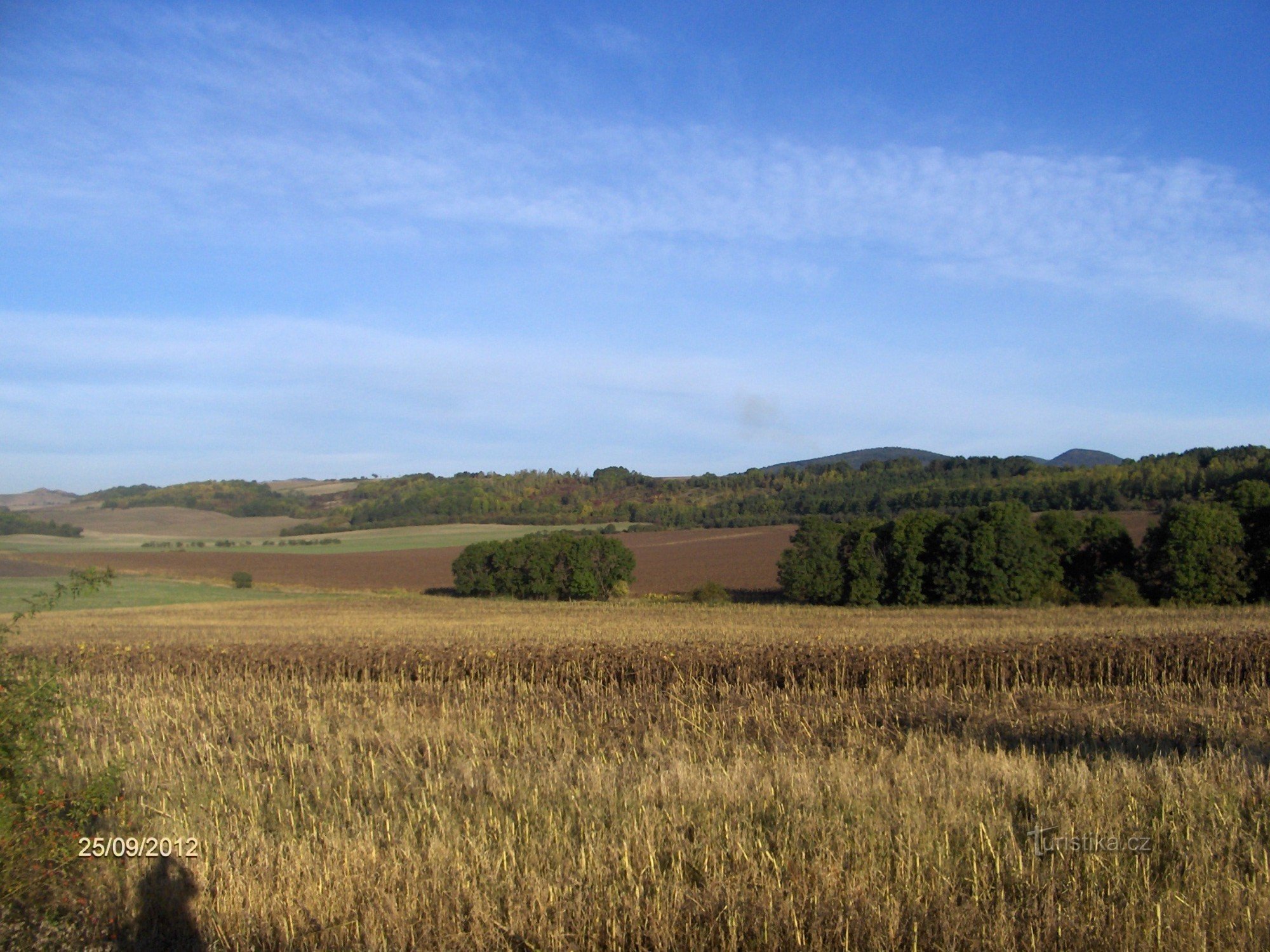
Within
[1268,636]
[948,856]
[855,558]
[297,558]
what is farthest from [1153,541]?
[297,558]

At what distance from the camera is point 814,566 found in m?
44.5

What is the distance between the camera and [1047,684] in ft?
44.0

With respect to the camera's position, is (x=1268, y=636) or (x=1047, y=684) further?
(x=1268, y=636)

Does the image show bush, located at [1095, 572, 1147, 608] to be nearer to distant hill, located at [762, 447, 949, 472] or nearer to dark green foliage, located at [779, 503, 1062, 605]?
dark green foliage, located at [779, 503, 1062, 605]

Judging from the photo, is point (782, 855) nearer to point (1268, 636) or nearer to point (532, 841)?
point (532, 841)

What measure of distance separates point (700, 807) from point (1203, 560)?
40.7 meters

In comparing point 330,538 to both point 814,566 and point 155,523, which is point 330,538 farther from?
point 814,566

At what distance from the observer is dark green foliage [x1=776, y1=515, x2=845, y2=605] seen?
44.0m

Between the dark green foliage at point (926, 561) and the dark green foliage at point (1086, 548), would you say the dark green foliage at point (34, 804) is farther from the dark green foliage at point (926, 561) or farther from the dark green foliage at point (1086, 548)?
the dark green foliage at point (1086, 548)

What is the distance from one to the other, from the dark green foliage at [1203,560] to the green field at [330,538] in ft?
179

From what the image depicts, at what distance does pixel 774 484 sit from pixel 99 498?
8974 cm

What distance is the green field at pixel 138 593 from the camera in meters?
48.1

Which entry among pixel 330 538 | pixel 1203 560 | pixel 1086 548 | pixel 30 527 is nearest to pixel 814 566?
pixel 1086 548

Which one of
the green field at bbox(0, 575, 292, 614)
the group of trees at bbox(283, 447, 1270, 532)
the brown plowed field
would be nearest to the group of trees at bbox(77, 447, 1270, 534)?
the group of trees at bbox(283, 447, 1270, 532)
